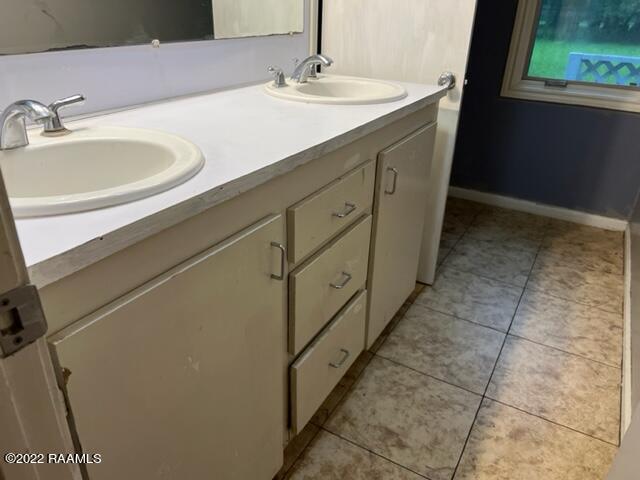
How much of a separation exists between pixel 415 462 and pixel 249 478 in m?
0.50

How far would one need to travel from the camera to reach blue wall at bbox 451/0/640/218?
8.57ft

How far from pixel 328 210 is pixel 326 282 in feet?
0.61

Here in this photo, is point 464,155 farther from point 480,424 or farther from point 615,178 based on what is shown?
point 480,424

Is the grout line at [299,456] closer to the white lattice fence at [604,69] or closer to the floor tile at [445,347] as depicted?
the floor tile at [445,347]

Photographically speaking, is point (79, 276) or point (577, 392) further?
point (577, 392)

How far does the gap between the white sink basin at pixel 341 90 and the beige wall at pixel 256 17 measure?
0.19 m

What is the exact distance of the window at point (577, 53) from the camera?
2516mm

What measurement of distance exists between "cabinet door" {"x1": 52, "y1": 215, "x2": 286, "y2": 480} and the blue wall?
2285mm

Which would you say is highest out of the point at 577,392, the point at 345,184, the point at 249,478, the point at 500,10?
the point at 500,10

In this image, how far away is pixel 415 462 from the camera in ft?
4.37

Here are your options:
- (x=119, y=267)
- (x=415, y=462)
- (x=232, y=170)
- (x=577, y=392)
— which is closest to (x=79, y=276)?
A: (x=119, y=267)

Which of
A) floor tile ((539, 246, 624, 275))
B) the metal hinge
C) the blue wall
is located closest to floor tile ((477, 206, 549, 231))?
the blue wall

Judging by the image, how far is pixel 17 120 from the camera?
865 mm

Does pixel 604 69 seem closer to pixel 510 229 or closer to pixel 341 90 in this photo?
pixel 510 229
